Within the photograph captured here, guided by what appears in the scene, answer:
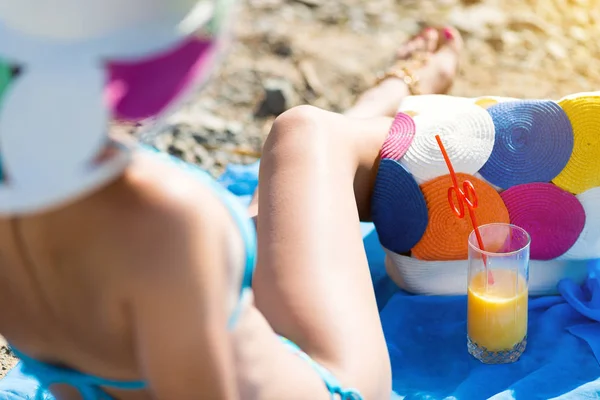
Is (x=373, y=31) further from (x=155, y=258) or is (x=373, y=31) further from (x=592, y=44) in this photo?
(x=155, y=258)

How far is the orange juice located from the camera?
1762 millimetres

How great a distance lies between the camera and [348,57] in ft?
11.4

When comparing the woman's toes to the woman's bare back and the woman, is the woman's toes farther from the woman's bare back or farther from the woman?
the woman's bare back

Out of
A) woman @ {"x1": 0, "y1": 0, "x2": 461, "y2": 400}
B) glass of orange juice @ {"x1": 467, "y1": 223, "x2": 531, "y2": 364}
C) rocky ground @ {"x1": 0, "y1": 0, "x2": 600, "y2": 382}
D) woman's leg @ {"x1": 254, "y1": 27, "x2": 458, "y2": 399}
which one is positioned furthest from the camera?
rocky ground @ {"x1": 0, "y1": 0, "x2": 600, "y2": 382}

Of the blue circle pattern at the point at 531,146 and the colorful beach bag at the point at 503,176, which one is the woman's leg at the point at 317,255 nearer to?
the colorful beach bag at the point at 503,176

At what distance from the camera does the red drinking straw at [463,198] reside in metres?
1.76

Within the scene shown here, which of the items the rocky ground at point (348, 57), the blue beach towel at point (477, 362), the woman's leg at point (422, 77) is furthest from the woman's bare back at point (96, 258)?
the rocky ground at point (348, 57)

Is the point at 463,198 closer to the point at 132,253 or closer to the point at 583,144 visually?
the point at 583,144

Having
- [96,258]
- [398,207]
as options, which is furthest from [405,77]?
[96,258]

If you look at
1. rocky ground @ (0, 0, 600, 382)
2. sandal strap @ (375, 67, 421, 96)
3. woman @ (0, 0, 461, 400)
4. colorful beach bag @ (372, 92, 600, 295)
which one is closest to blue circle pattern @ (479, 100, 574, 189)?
colorful beach bag @ (372, 92, 600, 295)

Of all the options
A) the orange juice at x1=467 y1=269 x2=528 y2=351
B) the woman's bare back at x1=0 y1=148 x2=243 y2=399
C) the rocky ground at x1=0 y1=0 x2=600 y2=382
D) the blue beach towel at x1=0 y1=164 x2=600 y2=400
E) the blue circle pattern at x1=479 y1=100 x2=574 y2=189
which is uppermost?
the woman's bare back at x1=0 y1=148 x2=243 y2=399

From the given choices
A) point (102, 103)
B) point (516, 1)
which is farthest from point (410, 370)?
point (516, 1)

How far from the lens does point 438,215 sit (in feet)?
6.18

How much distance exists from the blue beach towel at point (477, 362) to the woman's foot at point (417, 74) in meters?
0.61
